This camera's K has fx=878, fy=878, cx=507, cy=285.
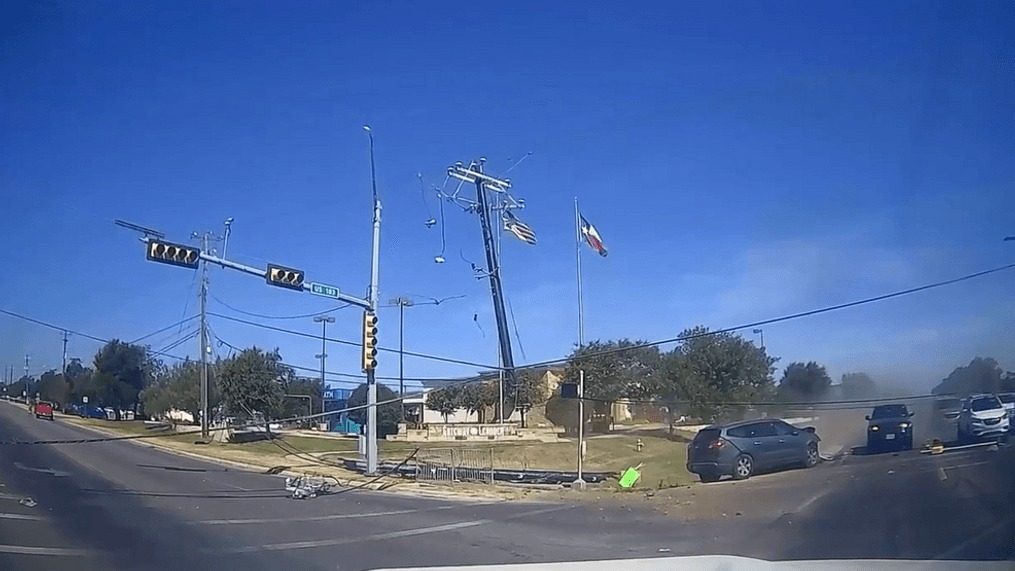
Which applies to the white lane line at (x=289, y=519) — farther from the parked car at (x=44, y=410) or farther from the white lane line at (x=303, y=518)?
the parked car at (x=44, y=410)

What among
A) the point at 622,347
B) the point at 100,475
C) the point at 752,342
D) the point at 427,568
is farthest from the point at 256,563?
the point at 752,342

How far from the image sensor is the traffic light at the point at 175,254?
1003 centimetres

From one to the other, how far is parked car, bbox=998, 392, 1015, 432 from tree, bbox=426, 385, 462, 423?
22.8ft

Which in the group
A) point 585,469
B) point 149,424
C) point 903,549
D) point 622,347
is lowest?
point 903,549

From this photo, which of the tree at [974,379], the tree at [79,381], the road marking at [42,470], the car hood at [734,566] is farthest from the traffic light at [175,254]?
the tree at [974,379]

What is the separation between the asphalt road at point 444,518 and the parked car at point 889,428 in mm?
183

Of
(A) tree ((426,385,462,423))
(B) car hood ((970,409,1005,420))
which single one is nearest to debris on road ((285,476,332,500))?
(A) tree ((426,385,462,423))

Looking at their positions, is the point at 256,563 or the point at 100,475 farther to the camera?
the point at 100,475

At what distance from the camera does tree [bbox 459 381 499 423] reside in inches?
483

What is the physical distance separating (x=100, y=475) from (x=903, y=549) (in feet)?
28.7

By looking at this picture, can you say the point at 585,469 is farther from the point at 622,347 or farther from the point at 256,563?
the point at 256,563

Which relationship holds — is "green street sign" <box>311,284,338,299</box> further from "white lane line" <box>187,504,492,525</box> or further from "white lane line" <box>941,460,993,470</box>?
"white lane line" <box>941,460,993,470</box>

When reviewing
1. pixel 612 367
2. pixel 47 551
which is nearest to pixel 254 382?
pixel 47 551

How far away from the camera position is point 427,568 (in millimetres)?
8430
